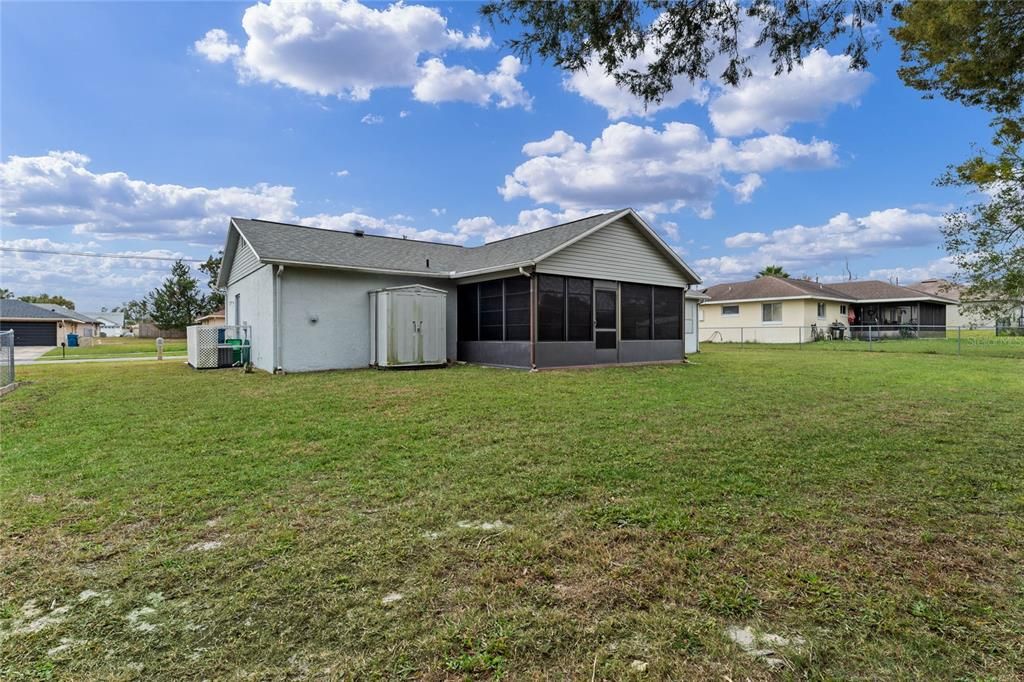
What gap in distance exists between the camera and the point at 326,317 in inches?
483

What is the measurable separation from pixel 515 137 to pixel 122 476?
48.6 ft

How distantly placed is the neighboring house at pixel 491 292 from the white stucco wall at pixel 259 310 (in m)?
0.03

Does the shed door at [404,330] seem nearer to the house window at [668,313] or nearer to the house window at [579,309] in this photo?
the house window at [579,309]

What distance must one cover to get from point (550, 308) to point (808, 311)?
23.3 m

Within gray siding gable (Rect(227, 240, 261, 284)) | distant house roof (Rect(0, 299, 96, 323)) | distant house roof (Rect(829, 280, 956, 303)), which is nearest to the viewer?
gray siding gable (Rect(227, 240, 261, 284))

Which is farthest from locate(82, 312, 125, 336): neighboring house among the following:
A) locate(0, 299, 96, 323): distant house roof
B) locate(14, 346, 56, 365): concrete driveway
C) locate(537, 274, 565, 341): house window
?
locate(537, 274, 565, 341): house window

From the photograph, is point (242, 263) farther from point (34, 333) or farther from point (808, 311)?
point (34, 333)

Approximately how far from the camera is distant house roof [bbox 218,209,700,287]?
12.0 metres

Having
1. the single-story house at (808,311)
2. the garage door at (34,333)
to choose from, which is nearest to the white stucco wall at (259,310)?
the single-story house at (808,311)

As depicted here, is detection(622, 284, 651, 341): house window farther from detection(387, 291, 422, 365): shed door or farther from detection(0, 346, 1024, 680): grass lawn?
detection(0, 346, 1024, 680): grass lawn

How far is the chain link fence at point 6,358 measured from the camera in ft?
30.3

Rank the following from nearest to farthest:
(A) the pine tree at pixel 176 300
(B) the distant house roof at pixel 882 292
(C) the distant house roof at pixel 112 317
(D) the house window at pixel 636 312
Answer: (D) the house window at pixel 636 312, (B) the distant house roof at pixel 882 292, (A) the pine tree at pixel 176 300, (C) the distant house roof at pixel 112 317

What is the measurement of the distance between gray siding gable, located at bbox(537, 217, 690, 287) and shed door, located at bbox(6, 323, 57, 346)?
43.9m

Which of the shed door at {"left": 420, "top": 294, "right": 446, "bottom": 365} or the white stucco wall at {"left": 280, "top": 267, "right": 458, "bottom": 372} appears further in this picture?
the shed door at {"left": 420, "top": 294, "right": 446, "bottom": 365}
